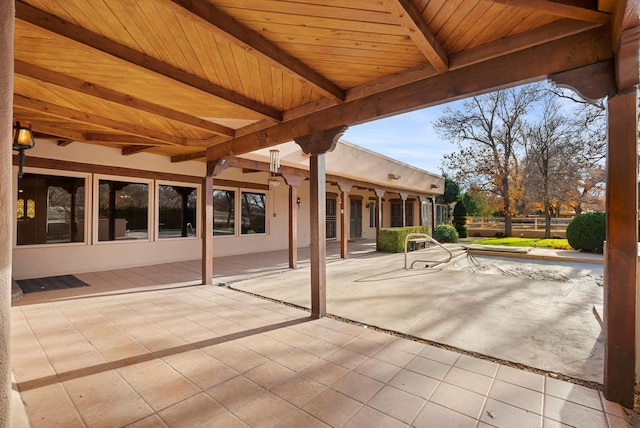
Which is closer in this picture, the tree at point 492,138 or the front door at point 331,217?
the front door at point 331,217

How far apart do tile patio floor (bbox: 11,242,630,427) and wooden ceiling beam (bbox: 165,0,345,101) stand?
2.52 meters

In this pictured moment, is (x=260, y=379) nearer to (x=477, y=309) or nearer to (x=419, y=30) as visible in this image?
(x=419, y=30)

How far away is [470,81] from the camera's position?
258 centimetres

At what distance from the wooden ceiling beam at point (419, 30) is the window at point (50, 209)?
7.05 meters

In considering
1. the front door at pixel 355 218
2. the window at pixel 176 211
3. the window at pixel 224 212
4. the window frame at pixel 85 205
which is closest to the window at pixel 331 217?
the front door at pixel 355 218

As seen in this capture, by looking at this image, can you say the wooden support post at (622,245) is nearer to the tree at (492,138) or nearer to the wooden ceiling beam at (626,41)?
the wooden ceiling beam at (626,41)

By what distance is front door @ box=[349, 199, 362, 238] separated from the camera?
14000 mm

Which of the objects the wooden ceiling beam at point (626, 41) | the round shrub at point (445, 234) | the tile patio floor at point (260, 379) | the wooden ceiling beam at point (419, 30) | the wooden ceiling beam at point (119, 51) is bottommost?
the tile patio floor at point (260, 379)

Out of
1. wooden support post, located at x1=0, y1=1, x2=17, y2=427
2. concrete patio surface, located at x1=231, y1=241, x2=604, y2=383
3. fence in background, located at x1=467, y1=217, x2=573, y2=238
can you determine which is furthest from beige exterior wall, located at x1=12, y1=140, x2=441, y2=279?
fence in background, located at x1=467, y1=217, x2=573, y2=238

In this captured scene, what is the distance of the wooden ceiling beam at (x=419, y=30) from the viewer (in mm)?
1875

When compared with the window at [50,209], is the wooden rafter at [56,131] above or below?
above

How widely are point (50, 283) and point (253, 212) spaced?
5198mm

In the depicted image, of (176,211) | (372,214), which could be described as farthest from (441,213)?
(176,211)

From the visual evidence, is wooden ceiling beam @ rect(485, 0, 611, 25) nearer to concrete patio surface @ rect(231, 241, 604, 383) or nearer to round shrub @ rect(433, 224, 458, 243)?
concrete patio surface @ rect(231, 241, 604, 383)
